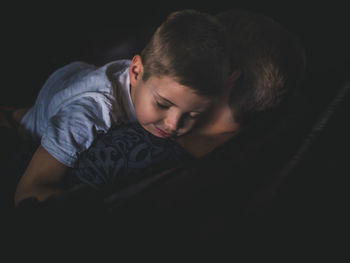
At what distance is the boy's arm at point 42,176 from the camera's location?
1.73 feet

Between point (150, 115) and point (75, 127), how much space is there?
0.19 m

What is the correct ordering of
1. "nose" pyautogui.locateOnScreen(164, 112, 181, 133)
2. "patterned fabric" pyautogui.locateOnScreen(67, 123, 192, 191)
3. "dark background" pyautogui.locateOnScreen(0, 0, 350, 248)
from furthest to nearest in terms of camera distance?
"dark background" pyautogui.locateOnScreen(0, 0, 350, 248), "nose" pyautogui.locateOnScreen(164, 112, 181, 133), "patterned fabric" pyautogui.locateOnScreen(67, 123, 192, 191)

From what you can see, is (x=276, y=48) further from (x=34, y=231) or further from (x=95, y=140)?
(x=34, y=231)

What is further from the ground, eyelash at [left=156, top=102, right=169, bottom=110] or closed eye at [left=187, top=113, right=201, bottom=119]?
eyelash at [left=156, top=102, right=169, bottom=110]

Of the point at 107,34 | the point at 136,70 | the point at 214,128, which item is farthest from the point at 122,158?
the point at 107,34

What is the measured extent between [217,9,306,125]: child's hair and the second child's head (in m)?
0.10

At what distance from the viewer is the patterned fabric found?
0.49 meters

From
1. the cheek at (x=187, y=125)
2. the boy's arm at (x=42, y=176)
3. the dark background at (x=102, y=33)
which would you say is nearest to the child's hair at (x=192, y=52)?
the cheek at (x=187, y=125)

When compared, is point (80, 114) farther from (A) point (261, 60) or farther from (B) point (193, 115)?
(A) point (261, 60)

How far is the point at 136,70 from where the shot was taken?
657mm

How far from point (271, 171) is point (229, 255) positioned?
0.18 metres

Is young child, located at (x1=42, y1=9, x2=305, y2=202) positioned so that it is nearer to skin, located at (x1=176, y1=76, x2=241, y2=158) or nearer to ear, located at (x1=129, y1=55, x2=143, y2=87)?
skin, located at (x1=176, y1=76, x2=241, y2=158)

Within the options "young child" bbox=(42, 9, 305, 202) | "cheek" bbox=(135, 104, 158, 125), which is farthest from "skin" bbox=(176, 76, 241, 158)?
"cheek" bbox=(135, 104, 158, 125)

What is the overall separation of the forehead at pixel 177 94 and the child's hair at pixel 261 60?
149mm
